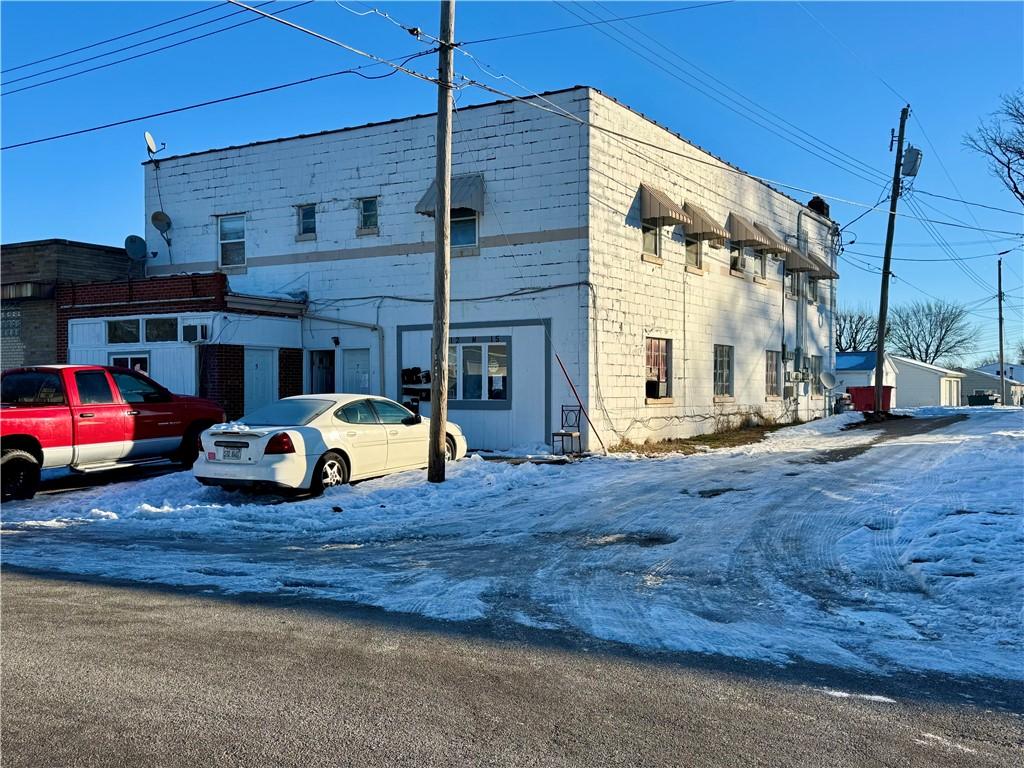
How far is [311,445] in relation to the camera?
11.7 meters

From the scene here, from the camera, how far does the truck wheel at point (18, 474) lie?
39.0 feet

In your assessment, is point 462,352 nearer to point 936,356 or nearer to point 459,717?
point 459,717

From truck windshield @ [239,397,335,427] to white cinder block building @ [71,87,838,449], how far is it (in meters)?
6.39

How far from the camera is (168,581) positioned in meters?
7.54

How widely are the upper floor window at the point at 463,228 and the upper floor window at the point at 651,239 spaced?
4.01m

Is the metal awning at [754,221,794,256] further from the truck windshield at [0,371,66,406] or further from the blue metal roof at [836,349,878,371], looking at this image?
the blue metal roof at [836,349,878,371]

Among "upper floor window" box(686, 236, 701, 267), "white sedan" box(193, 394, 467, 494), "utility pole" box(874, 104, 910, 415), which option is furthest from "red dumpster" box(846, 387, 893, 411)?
"white sedan" box(193, 394, 467, 494)

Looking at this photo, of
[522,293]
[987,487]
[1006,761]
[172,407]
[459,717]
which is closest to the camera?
[1006,761]

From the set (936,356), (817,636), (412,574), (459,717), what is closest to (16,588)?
(412,574)

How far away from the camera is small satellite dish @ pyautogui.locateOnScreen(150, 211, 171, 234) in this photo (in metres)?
22.9

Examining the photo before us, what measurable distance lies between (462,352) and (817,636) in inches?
543

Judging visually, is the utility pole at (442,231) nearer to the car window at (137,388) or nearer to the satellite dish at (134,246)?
the car window at (137,388)

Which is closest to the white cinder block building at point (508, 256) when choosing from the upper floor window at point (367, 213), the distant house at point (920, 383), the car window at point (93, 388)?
the upper floor window at point (367, 213)

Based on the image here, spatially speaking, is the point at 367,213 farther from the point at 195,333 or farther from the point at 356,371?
the point at 195,333
